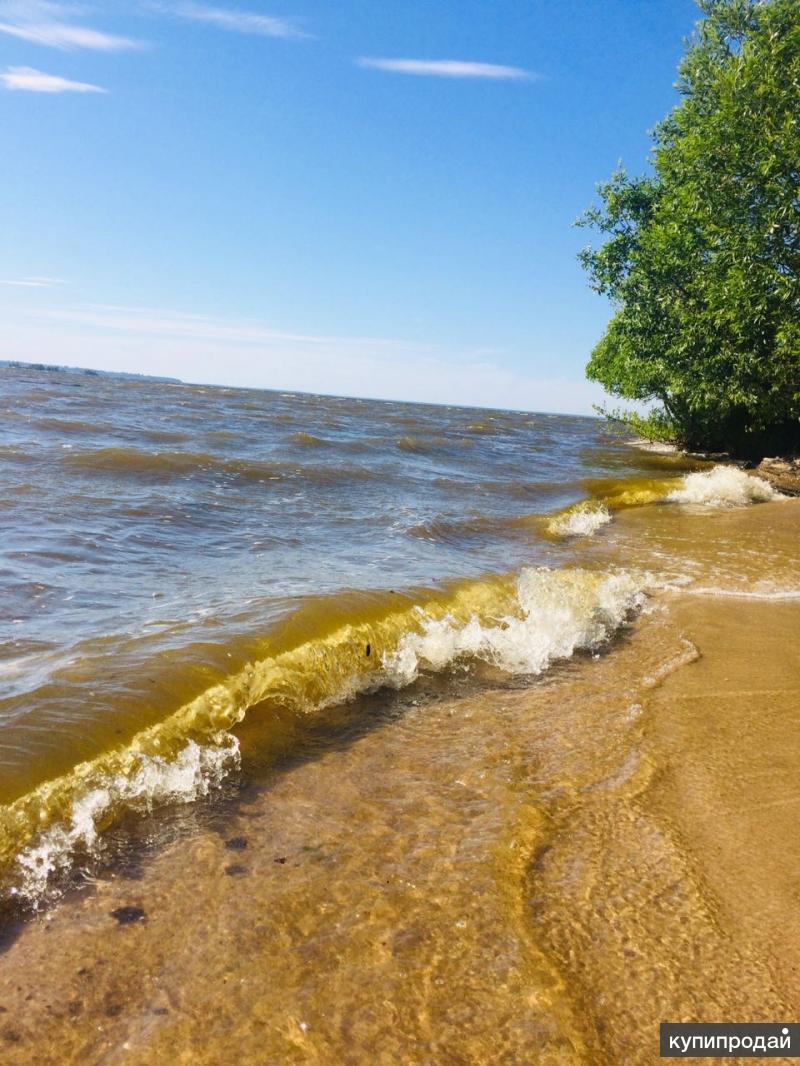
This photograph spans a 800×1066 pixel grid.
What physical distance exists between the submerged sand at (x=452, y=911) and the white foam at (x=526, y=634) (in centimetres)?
95

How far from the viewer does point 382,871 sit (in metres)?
2.75

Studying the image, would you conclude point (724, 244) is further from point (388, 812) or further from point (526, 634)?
point (388, 812)

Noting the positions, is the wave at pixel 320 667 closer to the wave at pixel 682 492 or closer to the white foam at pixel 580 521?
the white foam at pixel 580 521

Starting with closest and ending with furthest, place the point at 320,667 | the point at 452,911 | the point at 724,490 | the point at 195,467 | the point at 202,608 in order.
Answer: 1. the point at 452,911
2. the point at 320,667
3. the point at 202,608
4. the point at 195,467
5. the point at 724,490

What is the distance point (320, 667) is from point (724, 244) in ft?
50.9

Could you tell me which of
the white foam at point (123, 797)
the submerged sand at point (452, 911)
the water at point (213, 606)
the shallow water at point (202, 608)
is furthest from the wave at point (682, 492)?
the white foam at point (123, 797)

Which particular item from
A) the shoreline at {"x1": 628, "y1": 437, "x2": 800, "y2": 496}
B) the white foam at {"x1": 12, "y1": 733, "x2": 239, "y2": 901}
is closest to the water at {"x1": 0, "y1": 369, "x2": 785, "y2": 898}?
the white foam at {"x1": 12, "y1": 733, "x2": 239, "y2": 901}

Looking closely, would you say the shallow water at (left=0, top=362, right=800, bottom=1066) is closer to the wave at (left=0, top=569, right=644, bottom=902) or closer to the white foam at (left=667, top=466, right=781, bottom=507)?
the wave at (left=0, top=569, right=644, bottom=902)

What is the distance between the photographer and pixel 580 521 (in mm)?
11555

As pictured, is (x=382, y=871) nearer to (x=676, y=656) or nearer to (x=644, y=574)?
(x=676, y=656)

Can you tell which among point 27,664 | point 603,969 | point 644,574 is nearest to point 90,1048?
point 603,969

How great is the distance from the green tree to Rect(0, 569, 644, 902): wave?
1107 cm

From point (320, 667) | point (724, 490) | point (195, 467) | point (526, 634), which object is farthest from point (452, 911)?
point (724, 490)

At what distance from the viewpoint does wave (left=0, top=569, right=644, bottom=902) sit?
116 inches
